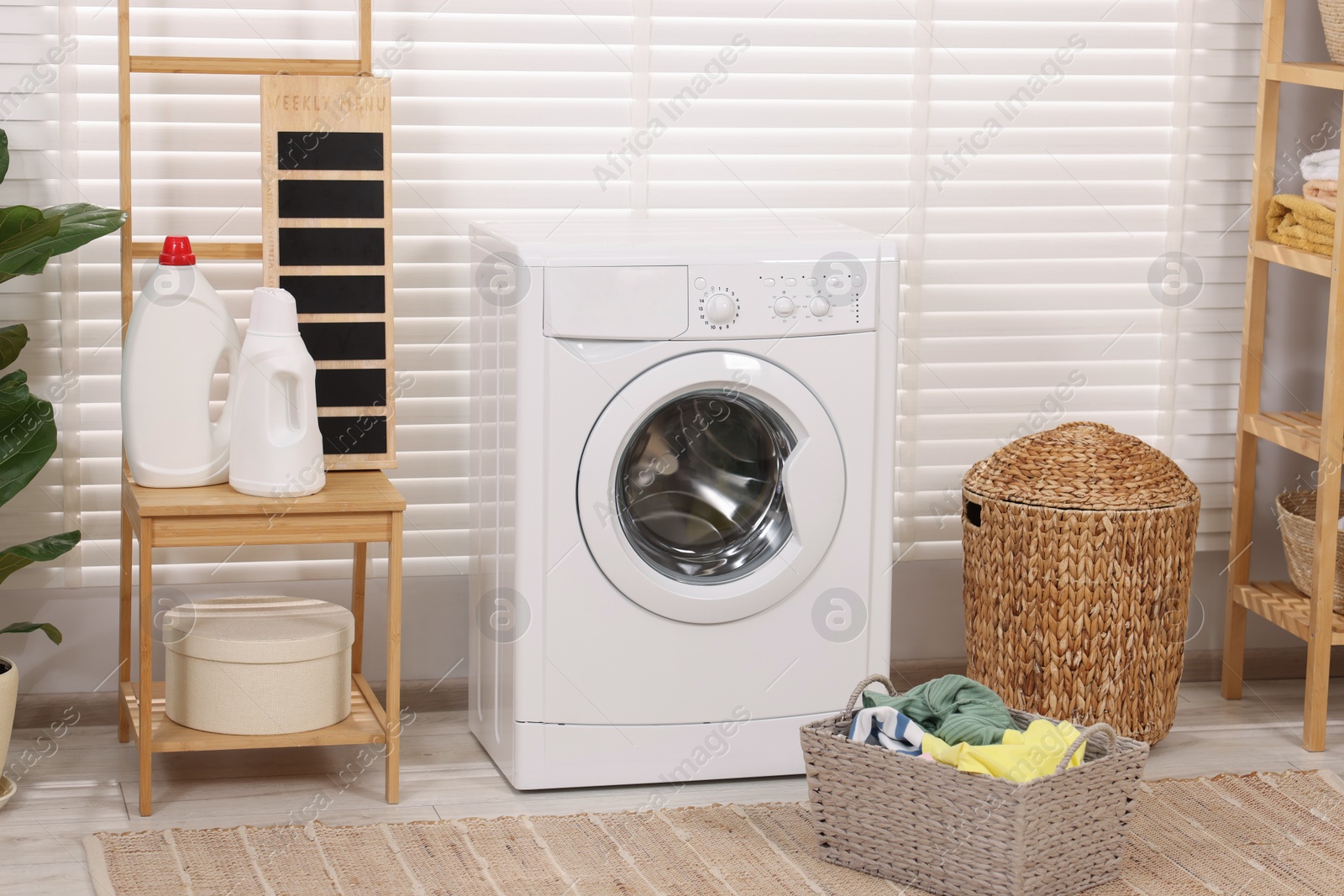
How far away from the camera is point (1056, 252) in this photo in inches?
112

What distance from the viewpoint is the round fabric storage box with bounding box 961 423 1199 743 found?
2.43 metres

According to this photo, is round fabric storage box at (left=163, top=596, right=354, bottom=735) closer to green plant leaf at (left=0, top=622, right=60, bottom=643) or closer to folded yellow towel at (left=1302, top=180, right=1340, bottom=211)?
green plant leaf at (left=0, top=622, right=60, bottom=643)

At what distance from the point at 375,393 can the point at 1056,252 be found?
52.1 inches

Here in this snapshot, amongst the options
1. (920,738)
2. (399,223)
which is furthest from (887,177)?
(920,738)

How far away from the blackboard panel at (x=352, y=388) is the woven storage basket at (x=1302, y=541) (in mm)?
1622

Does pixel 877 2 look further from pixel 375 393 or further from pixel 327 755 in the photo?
pixel 327 755

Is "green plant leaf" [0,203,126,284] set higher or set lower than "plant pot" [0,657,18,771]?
higher

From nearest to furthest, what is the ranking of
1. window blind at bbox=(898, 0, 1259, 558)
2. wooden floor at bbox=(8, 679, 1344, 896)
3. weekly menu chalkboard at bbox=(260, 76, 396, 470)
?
wooden floor at bbox=(8, 679, 1344, 896) → weekly menu chalkboard at bbox=(260, 76, 396, 470) → window blind at bbox=(898, 0, 1259, 558)

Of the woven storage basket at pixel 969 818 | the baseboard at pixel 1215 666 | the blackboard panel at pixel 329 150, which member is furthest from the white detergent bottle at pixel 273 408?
the baseboard at pixel 1215 666

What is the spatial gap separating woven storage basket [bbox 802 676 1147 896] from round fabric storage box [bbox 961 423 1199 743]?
36cm

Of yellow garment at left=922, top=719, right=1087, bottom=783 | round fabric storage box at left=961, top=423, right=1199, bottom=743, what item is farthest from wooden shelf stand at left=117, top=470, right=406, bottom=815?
round fabric storage box at left=961, top=423, right=1199, bottom=743

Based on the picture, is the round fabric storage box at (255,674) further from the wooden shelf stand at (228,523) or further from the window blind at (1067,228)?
the window blind at (1067,228)

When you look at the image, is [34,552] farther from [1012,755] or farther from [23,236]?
[1012,755]

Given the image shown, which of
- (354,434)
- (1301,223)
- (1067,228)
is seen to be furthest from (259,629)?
(1301,223)
